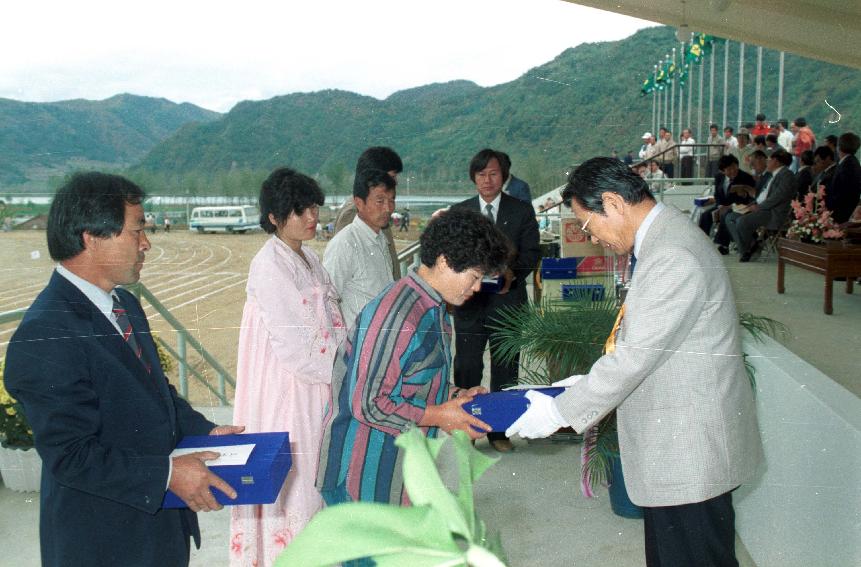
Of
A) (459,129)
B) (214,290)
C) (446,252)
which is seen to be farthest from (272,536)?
(459,129)

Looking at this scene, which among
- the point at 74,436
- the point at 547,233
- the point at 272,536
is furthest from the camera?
the point at 272,536

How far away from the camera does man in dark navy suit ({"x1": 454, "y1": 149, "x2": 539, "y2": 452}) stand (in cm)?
91

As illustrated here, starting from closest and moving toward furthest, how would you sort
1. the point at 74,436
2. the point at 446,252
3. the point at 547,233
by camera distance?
1. the point at 74,436
2. the point at 446,252
3. the point at 547,233

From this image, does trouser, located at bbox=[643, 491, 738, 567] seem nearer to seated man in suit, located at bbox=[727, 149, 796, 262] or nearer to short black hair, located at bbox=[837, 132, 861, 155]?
seated man in suit, located at bbox=[727, 149, 796, 262]

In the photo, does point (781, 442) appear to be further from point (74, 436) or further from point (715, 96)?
point (74, 436)

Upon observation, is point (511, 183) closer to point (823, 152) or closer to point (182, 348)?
point (823, 152)

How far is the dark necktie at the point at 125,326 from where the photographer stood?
2.88ft

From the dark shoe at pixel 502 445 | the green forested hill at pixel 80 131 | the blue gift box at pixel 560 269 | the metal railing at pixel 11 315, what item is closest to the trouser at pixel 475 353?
the blue gift box at pixel 560 269

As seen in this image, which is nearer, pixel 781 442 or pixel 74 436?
pixel 74 436

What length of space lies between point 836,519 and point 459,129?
0.78m

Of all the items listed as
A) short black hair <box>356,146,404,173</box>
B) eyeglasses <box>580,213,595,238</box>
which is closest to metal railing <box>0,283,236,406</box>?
short black hair <box>356,146,404,173</box>

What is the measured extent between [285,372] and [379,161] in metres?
0.41

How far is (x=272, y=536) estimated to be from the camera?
1262 millimetres

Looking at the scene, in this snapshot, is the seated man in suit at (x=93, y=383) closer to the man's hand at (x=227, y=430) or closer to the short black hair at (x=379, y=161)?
the man's hand at (x=227, y=430)
